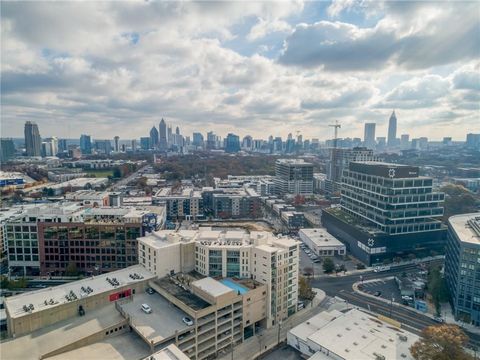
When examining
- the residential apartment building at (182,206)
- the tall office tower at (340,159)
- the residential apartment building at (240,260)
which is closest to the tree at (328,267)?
the residential apartment building at (240,260)

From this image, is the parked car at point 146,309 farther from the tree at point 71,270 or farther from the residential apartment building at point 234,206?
the residential apartment building at point 234,206

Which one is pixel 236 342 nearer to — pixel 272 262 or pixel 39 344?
pixel 272 262

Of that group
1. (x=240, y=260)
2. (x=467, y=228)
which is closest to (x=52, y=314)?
(x=240, y=260)

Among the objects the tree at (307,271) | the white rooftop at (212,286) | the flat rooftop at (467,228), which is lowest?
the tree at (307,271)

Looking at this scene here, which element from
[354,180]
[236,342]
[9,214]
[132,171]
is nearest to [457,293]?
[236,342]

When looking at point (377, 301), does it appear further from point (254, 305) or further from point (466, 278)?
point (254, 305)

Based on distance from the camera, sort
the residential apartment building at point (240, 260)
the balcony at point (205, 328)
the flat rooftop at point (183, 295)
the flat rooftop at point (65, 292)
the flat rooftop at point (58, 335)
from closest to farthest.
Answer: the flat rooftop at point (58, 335)
the balcony at point (205, 328)
the flat rooftop at point (65, 292)
the flat rooftop at point (183, 295)
the residential apartment building at point (240, 260)
